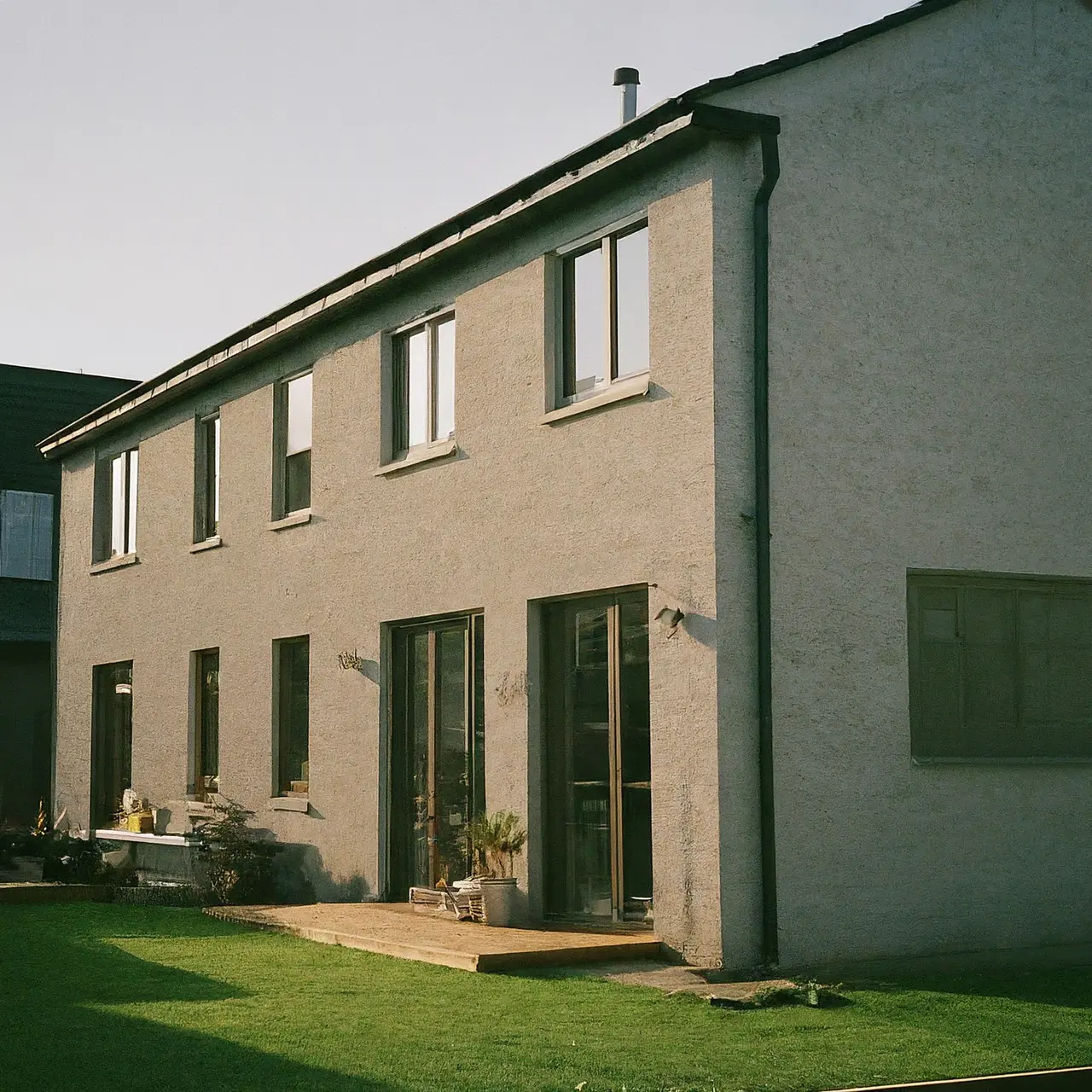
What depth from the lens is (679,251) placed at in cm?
1187

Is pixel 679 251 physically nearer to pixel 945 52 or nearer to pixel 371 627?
pixel 945 52

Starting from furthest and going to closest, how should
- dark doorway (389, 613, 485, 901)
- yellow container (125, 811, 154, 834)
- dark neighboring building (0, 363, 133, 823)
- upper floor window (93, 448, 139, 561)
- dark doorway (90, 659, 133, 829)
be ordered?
dark neighboring building (0, 363, 133, 823)
upper floor window (93, 448, 139, 561)
dark doorway (90, 659, 133, 829)
yellow container (125, 811, 154, 834)
dark doorway (389, 613, 485, 901)

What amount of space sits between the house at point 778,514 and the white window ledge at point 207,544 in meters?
4.60

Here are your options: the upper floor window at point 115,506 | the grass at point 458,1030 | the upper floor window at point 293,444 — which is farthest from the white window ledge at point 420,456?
the upper floor window at point 115,506

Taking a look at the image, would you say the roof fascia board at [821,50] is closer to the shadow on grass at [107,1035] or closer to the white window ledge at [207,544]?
the shadow on grass at [107,1035]

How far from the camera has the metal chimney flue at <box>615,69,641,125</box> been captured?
14.5 meters

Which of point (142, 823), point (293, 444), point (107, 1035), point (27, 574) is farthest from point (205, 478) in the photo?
point (107, 1035)

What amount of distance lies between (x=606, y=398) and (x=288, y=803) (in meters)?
6.91

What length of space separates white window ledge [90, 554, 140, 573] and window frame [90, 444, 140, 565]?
5cm

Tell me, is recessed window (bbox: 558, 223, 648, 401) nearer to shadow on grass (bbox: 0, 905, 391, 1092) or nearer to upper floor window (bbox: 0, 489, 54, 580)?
shadow on grass (bbox: 0, 905, 391, 1092)

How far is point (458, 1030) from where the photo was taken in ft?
29.1

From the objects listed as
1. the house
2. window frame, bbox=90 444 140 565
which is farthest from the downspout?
window frame, bbox=90 444 140 565

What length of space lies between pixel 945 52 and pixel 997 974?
273 inches

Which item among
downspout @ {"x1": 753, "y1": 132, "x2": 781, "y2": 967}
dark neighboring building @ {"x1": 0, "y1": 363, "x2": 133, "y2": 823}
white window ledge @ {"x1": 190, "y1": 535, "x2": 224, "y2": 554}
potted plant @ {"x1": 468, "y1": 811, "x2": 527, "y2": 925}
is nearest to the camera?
downspout @ {"x1": 753, "y1": 132, "x2": 781, "y2": 967}
